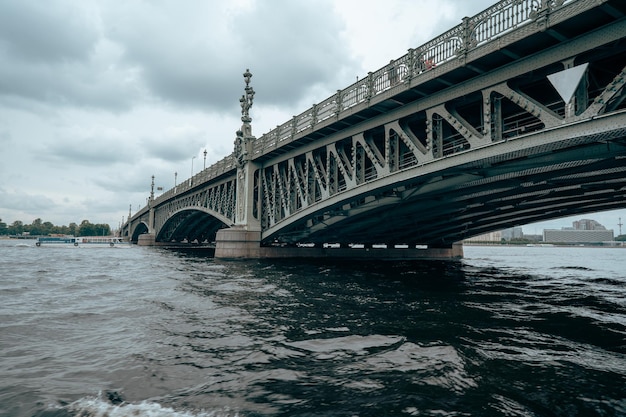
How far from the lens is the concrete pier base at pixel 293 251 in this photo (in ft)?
104

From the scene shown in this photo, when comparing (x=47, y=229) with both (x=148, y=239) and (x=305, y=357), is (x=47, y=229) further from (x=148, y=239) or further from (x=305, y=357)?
(x=305, y=357)

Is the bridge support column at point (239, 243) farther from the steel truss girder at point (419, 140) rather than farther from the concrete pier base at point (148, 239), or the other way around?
the concrete pier base at point (148, 239)

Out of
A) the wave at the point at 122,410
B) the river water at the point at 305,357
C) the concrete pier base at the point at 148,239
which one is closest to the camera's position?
the wave at the point at 122,410

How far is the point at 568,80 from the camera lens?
1144cm

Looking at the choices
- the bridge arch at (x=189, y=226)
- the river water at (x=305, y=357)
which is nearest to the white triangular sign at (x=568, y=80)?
the river water at (x=305, y=357)

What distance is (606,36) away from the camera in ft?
35.5

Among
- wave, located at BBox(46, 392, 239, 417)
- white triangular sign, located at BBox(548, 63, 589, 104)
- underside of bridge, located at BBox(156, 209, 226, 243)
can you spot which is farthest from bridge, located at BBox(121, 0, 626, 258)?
underside of bridge, located at BBox(156, 209, 226, 243)

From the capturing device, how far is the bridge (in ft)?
37.2

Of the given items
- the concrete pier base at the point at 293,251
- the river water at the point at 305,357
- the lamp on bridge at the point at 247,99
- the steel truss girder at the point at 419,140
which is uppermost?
the lamp on bridge at the point at 247,99

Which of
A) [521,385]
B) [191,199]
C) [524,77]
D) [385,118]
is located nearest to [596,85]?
Answer: [524,77]

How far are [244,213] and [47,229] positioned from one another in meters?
197

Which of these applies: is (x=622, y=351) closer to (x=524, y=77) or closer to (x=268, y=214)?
(x=524, y=77)

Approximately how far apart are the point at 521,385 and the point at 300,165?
Answer: 2383cm

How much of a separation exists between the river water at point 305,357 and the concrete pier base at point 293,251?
1961cm
